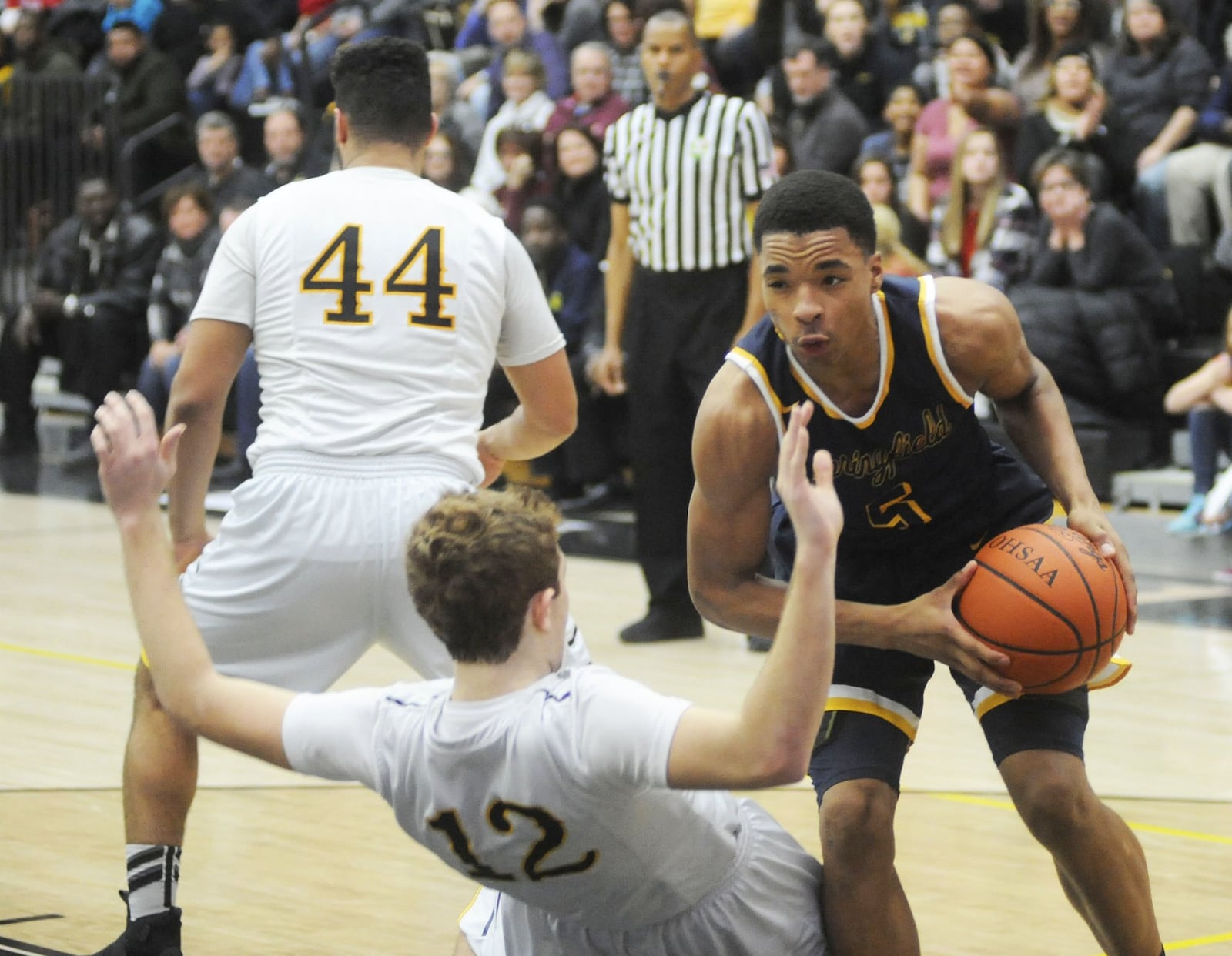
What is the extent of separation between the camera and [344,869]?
187 inches

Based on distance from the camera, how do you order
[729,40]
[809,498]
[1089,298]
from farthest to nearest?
1. [729,40]
2. [1089,298]
3. [809,498]

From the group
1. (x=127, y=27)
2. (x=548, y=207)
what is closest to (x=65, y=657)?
(x=548, y=207)

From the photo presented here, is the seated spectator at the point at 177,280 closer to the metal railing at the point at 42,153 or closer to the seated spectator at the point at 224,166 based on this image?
the seated spectator at the point at 224,166

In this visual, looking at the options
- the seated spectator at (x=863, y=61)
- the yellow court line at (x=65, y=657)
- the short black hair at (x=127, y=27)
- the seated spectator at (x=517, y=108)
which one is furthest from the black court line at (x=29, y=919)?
the short black hair at (x=127, y=27)

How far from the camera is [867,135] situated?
1142cm

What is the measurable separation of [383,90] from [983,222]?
644 centimetres

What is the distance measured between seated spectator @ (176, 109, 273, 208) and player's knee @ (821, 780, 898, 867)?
1010 cm

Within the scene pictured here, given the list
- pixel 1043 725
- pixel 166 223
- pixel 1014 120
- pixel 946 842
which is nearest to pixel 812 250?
pixel 1043 725

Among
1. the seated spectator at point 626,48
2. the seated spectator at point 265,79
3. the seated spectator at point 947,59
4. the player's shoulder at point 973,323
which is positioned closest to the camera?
the player's shoulder at point 973,323

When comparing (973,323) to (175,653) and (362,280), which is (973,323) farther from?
(175,653)

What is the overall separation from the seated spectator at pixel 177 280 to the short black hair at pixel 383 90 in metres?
8.16

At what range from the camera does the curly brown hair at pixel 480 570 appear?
113 inches

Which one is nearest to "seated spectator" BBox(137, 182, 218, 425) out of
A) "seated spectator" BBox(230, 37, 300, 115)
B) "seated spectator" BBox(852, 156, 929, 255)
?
"seated spectator" BBox(230, 37, 300, 115)

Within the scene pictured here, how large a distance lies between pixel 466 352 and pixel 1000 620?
4.03ft
